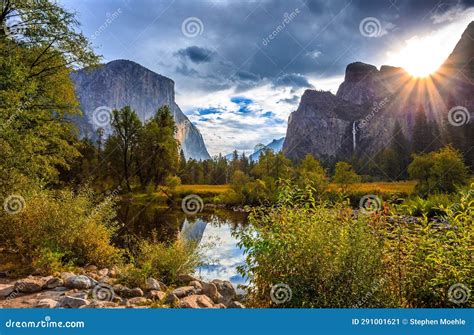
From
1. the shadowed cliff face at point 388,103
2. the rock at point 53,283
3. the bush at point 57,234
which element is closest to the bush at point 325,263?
the rock at point 53,283

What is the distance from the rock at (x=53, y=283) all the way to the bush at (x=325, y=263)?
13.5 feet

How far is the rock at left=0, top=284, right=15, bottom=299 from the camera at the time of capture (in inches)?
252

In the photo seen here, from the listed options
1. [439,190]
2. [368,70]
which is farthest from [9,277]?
[368,70]

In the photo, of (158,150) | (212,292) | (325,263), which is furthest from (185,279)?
(158,150)

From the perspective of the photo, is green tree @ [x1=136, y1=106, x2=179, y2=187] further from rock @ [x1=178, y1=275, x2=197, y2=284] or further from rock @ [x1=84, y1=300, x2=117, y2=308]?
rock @ [x1=84, y1=300, x2=117, y2=308]

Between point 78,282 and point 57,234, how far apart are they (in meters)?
2.63

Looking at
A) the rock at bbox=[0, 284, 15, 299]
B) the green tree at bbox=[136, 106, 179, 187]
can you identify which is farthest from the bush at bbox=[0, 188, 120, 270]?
the green tree at bbox=[136, 106, 179, 187]

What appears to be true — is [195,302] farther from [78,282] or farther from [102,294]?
[78,282]

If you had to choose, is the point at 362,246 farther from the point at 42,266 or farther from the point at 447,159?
the point at 447,159

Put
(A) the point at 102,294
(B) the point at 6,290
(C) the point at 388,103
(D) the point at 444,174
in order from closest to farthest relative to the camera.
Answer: (A) the point at 102,294 → (B) the point at 6,290 → (D) the point at 444,174 → (C) the point at 388,103

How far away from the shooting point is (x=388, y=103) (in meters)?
146

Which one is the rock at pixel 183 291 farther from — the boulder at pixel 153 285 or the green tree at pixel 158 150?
the green tree at pixel 158 150

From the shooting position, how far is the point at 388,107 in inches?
5635

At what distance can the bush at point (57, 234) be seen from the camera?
8.78 m
